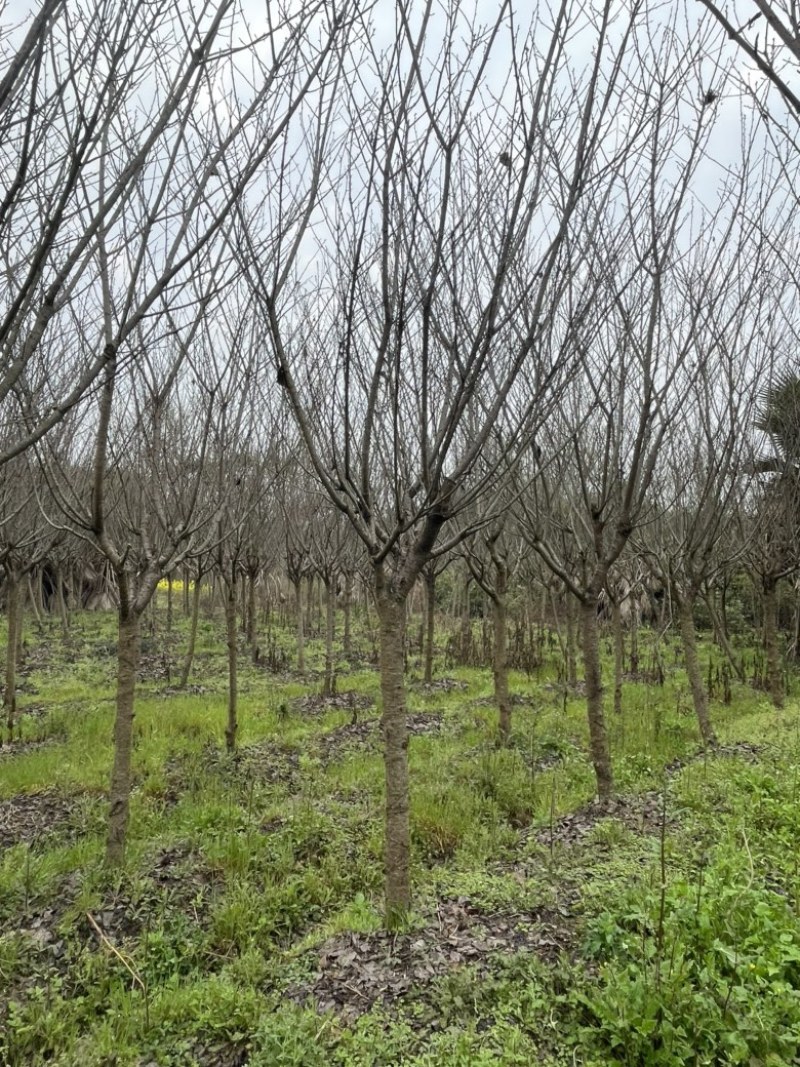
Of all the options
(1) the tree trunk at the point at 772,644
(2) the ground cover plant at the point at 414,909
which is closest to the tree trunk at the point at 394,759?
(2) the ground cover plant at the point at 414,909

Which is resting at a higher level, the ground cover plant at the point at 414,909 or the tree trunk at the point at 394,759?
the tree trunk at the point at 394,759

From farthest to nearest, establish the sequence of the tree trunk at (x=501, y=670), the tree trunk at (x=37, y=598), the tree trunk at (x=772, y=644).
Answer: the tree trunk at (x=37, y=598)
the tree trunk at (x=772, y=644)
the tree trunk at (x=501, y=670)

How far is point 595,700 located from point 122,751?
146 inches

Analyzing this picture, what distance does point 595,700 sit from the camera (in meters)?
5.18

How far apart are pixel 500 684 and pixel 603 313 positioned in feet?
16.3

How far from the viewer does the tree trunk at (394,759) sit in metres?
3.56

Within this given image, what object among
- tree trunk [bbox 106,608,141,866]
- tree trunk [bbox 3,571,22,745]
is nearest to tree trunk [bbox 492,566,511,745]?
tree trunk [bbox 106,608,141,866]

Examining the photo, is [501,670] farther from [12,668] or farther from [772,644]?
[12,668]

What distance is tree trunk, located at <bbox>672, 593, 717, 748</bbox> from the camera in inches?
292

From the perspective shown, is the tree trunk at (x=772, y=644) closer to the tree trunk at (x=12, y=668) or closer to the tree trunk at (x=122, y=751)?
the tree trunk at (x=122, y=751)

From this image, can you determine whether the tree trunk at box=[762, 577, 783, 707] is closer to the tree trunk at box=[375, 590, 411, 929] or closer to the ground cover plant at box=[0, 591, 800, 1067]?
the ground cover plant at box=[0, 591, 800, 1067]

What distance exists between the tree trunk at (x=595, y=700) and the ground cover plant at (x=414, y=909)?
28 cm

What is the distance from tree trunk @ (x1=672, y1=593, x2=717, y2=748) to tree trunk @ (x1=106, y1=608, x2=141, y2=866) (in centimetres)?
Answer: 612

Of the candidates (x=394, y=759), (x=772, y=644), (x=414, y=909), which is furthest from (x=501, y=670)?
(x=772, y=644)
